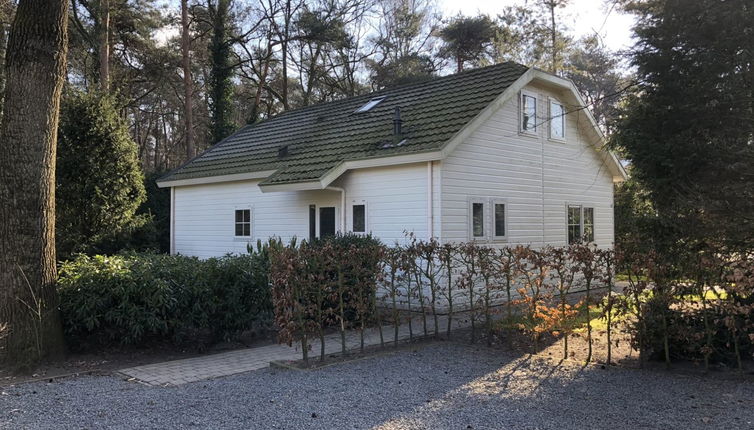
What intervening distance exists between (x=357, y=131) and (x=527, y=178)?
14.5ft

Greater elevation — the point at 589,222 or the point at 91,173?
the point at 91,173

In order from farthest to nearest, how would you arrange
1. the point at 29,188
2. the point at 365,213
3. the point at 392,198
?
the point at 365,213 → the point at 392,198 → the point at 29,188

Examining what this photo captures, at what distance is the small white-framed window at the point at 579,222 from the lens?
15.0m

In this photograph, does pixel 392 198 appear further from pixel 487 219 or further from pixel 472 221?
pixel 487 219

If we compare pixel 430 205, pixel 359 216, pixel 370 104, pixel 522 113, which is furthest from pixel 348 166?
pixel 522 113

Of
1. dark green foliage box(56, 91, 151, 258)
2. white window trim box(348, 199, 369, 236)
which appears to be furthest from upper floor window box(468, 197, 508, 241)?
dark green foliage box(56, 91, 151, 258)

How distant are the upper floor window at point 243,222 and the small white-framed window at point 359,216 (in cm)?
390

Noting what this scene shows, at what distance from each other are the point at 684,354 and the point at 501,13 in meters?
25.8

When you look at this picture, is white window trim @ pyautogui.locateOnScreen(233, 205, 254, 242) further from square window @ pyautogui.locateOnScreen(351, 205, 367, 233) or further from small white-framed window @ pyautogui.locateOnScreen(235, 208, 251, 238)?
square window @ pyautogui.locateOnScreen(351, 205, 367, 233)

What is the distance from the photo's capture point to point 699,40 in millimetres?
9742

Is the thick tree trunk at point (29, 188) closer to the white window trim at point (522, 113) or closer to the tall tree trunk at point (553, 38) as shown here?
the white window trim at point (522, 113)

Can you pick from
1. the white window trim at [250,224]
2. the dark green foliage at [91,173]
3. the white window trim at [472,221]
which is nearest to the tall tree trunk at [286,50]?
the dark green foliage at [91,173]

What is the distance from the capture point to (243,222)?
15266 mm

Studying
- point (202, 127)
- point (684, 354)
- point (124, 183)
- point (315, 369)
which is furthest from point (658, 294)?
point (202, 127)
